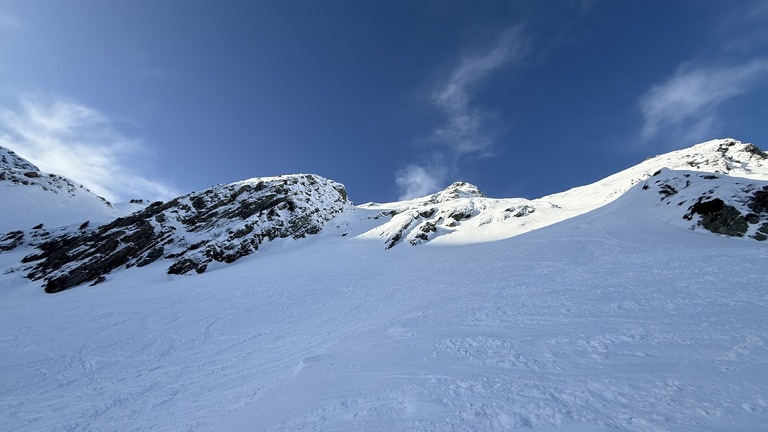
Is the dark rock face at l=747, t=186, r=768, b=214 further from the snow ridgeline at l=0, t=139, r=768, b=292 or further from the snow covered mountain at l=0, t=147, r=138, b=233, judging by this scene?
the snow covered mountain at l=0, t=147, r=138, b=233

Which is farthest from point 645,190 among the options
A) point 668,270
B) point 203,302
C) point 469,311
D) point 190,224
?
point 190,224

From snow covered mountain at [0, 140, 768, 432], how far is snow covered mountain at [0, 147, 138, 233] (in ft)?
76.8

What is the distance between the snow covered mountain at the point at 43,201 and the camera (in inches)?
1618

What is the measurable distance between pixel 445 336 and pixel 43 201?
239 ft

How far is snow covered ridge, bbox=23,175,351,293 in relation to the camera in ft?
91.0

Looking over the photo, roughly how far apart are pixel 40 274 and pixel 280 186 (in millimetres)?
27100

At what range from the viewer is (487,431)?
4.10m

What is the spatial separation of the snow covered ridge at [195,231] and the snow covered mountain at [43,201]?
1102cm

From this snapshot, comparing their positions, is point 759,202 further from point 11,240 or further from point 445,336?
point 11,240

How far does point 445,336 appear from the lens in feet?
25.5

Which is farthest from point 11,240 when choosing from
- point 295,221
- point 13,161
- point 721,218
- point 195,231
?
point 721,218

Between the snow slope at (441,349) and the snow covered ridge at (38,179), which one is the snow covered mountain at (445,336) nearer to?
the snow slope at (441,349)

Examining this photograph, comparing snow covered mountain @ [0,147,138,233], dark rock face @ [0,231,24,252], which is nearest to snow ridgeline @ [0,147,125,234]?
snow covered mountain @ [0,147,138,233]

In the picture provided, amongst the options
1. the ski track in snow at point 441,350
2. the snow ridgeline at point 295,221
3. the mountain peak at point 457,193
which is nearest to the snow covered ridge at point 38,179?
the snow ridgeline at point 295,221
